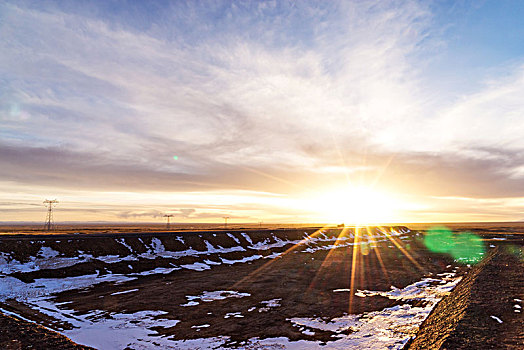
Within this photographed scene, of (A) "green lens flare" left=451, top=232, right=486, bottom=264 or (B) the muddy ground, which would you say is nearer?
(B) the muddy ground

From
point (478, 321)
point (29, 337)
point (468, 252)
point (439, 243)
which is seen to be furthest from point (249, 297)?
point (439, 243)

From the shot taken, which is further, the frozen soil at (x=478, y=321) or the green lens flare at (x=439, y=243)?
the green lens flare at (x=439, y=243)

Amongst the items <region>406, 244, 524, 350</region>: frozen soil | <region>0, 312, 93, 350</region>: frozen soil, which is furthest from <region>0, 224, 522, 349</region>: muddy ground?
<region>406, 244, 524, 350</region>: frozen soil

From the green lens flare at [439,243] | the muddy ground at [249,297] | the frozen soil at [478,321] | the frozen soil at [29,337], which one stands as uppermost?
the frozen soil at [478,321]

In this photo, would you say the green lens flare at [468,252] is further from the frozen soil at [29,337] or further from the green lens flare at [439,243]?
the frozen soil at [29,337]

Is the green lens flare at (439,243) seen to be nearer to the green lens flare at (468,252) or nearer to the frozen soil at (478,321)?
the green lens flare at (468,252)

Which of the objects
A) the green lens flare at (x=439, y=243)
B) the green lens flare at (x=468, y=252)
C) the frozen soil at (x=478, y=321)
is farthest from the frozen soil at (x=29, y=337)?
the green lens flare at (x=439, y=243)

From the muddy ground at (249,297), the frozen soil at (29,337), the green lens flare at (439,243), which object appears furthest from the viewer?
the green lens flare at (439,243)

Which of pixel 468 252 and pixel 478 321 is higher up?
pixel 478 321

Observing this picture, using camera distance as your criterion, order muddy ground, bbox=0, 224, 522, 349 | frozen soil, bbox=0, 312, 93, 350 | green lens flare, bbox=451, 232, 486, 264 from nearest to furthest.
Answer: frozen soil, bbox=0, 312, 93, 350
muddy ground, bbox=0, 224, 522, 349
green lens flare, bbox=451, 232, 486, 264

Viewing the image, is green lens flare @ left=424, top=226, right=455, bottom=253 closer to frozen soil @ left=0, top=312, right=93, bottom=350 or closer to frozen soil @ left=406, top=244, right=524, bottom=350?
frozen soil @ left=406, top=244, right=524, bottom=350

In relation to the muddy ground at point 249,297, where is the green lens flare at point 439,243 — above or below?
below

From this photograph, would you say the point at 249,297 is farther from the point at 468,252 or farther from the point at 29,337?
the point at 468,252

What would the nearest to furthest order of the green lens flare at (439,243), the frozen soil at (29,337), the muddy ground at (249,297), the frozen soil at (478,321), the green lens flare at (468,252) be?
the frozen soil at (478,321) < the frozen soil at (29,337) < the muddy ground at (249,297) < the green lens flare at (468,252) < the green lens flare at (439,243)
